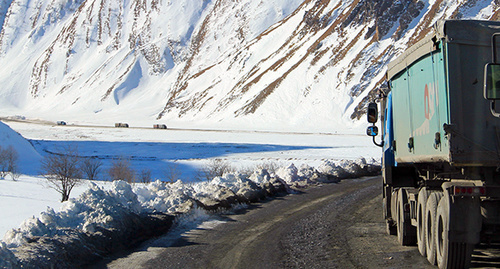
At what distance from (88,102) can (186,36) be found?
35327 mm

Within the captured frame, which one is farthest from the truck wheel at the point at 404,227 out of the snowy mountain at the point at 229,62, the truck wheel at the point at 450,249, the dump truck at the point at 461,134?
the snowy mountain at the point at 229,62

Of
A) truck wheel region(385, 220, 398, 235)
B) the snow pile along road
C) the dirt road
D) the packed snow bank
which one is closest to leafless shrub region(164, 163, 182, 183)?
the packed snow bank

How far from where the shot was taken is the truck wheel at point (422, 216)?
9.33 m

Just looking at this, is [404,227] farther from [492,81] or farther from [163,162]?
[163,162]

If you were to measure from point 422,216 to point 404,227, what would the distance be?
1.06 meters

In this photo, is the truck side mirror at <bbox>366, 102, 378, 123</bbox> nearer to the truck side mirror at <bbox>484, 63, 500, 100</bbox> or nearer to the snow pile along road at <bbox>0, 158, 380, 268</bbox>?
the snow pile along road at <bbox>0, 158, 380, 268</bbox>

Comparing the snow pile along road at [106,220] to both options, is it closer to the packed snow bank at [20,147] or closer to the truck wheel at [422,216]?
the truck wheel at [422,216]

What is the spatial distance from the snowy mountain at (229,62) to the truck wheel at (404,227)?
273 feet

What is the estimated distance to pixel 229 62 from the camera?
143000mm

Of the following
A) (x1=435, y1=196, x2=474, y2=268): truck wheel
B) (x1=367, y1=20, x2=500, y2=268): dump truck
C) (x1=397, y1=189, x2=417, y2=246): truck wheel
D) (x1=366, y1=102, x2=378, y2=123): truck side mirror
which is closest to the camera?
(x1=367, y1=20, x2=500, y2=268): dump truck

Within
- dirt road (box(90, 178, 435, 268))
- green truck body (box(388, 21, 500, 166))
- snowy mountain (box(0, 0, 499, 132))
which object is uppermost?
snowy mountain (box(0, 0, 499, 132))

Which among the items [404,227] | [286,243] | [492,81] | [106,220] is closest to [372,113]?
[404,227]

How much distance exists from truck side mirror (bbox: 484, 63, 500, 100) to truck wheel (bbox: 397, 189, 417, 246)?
4294 millimetres

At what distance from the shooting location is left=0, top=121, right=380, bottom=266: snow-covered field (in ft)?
41.8
